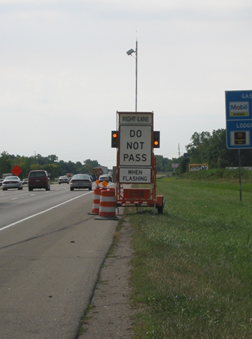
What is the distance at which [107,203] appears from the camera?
1702 centimetres

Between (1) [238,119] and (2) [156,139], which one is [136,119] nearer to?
(2) [156,139]

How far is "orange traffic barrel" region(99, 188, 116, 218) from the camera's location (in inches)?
663

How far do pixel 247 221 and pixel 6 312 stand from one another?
33.5ft

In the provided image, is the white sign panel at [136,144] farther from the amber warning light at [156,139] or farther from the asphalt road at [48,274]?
the asphalt road at [48,274]

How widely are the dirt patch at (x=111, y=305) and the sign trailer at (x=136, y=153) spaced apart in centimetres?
821

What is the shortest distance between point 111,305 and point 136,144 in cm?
1166

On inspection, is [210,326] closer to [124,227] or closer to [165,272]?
[165,272]

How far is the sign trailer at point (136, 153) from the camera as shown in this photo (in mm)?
17266

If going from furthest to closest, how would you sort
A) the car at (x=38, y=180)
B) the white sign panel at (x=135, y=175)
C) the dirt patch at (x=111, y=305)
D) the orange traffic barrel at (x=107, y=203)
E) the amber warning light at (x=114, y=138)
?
the car at (x=38, y=180) → the white sign panel at (x=135, y=175) → the amber warning light at (x=114, y=138) → the orange traffic barrel at (x=107, y=203) → the dirt patch at (x=111, y=305)

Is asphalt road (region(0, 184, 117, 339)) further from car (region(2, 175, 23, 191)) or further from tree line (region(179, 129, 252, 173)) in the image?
tree line (region(179, 129, 252, 173))

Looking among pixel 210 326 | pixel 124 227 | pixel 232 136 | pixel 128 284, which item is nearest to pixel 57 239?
pixel 124 227

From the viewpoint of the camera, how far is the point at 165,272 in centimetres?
715

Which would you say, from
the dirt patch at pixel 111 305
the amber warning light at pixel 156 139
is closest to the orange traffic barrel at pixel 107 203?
the amber warning light at pixel 156 139

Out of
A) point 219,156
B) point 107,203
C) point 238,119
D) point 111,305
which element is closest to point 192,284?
point 111,305
